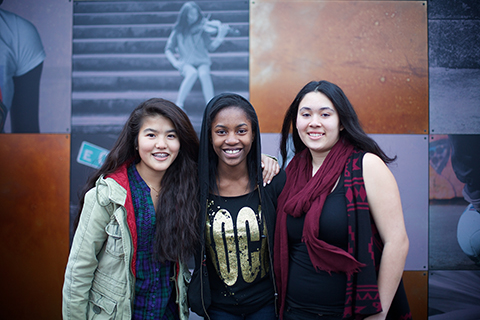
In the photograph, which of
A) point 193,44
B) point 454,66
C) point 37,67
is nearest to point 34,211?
point 37,67

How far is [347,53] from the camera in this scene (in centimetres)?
279

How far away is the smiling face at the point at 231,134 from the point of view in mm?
1833

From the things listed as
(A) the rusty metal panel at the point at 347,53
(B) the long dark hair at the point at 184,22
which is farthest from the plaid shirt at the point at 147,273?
(B) the long dark hair at the point at 184,22

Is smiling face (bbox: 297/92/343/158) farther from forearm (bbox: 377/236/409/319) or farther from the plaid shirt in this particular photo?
the plaid shirt

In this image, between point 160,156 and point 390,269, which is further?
point 160,156

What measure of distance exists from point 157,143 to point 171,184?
11.8 inches

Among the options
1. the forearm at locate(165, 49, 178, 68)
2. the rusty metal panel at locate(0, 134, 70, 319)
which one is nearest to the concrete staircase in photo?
the forearm at locate(165, 49, 178, 68)

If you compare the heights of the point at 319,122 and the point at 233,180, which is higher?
the point at 319,122

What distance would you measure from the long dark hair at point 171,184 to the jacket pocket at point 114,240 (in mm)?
203

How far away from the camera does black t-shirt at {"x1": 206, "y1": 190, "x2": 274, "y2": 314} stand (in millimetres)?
1784

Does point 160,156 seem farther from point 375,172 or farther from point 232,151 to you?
point 375,172

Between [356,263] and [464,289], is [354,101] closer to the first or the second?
[356,263]

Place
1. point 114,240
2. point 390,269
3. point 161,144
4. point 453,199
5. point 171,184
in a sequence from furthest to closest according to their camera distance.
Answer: point 453,199, point 171,184, point 161,144, point 114,240, point 390,269

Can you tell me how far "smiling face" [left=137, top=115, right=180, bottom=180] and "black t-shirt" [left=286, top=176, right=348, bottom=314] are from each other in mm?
911
